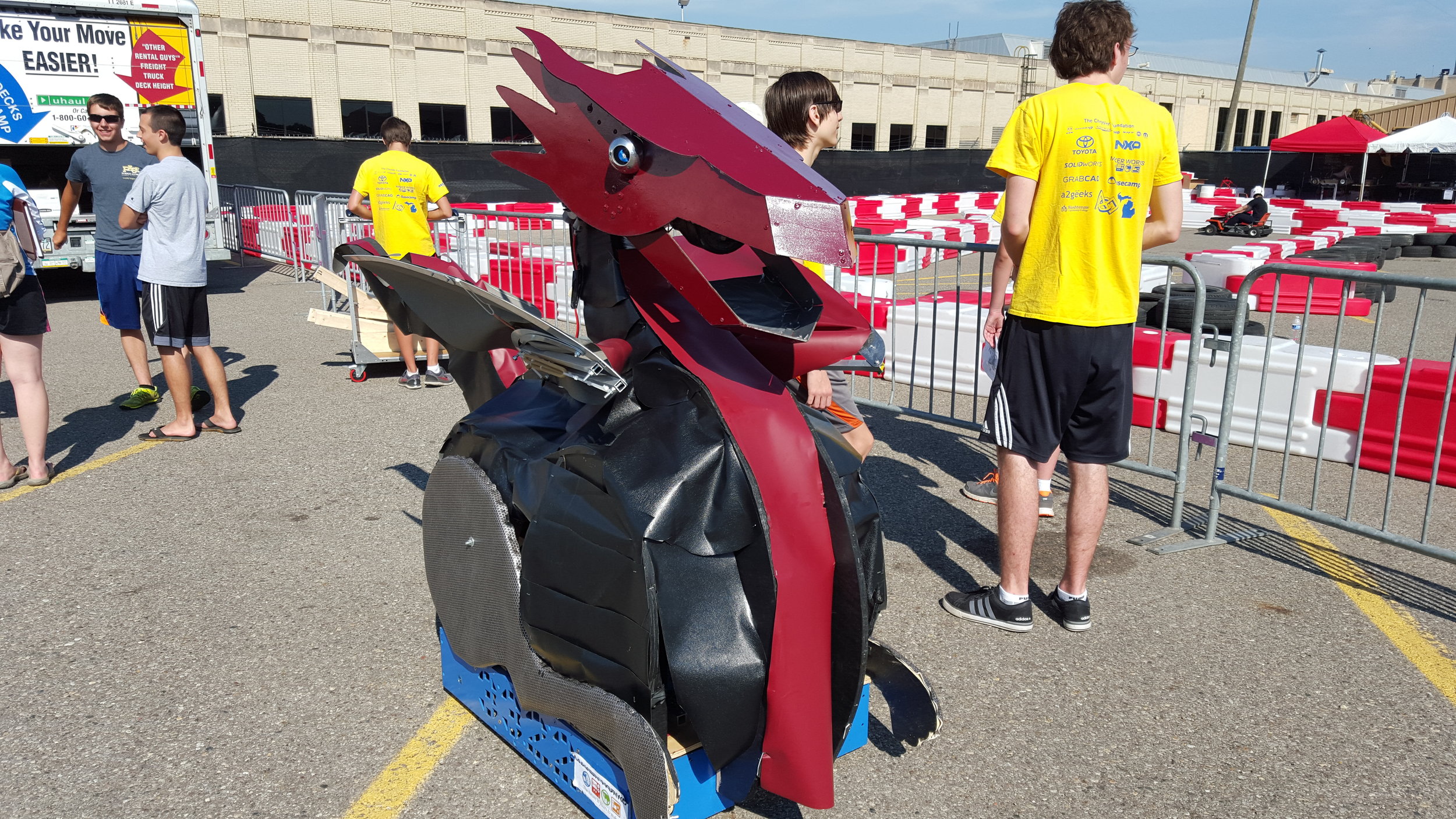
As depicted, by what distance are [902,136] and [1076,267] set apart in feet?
154

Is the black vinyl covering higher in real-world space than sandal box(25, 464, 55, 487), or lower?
higher

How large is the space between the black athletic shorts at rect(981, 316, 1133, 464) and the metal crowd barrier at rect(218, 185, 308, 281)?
1188 cm

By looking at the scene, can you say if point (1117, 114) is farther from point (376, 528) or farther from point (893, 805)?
point (376, 528)

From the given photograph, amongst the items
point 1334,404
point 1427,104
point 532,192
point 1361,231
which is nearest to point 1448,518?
point 1334,404

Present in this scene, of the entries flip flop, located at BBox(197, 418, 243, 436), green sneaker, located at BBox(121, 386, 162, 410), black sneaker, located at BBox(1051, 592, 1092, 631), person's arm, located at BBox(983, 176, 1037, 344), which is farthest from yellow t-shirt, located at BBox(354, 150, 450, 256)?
black sneaker, located at BBox(1051, 592, 1092, 631)

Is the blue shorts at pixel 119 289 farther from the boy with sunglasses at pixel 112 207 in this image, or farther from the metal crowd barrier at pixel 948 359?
the metal crowd barrier at pixel 948 359

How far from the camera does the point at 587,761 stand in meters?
2.30

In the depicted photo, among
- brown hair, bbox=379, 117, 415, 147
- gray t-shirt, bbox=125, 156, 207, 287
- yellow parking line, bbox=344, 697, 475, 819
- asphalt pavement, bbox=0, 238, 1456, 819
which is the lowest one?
yellow parking line, bbox=344, 697, 475, 819

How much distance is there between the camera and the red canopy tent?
2738 cm

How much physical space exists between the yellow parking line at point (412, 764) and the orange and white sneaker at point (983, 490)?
9.52 feet

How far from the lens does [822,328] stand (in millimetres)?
2207

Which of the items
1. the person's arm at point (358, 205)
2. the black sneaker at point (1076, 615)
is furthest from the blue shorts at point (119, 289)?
the black sneaker at point (1076, 615)

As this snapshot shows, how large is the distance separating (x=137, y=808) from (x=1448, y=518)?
547cm

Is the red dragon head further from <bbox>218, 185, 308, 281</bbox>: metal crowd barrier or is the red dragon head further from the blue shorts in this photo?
<bbox>218, 185, 308, 281</bbox>: metal crowd barrier
